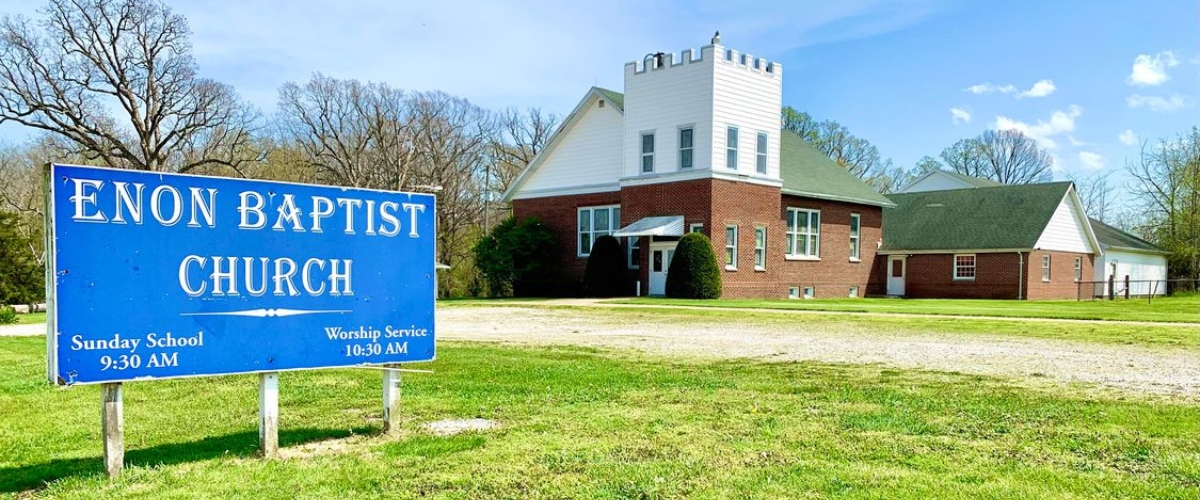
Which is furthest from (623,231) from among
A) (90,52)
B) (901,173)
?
(901,173)

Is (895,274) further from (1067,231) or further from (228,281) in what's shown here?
(228,281)

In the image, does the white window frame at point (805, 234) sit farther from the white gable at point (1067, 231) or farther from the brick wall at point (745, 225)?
the white gable at point (1067, 231)

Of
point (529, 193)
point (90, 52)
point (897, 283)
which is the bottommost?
point (897, 283)

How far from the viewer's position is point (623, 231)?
30.6m

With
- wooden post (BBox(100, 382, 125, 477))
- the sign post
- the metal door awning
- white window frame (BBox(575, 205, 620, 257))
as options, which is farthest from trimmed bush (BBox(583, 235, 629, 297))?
wooden post (BBox(100, 382, 125, 477))

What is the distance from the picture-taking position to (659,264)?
103ft

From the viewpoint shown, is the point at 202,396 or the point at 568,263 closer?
the point at 202,396

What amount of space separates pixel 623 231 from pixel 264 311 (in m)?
25.0

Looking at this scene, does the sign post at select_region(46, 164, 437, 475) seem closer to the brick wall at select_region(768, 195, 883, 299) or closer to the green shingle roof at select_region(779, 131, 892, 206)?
the brick wall at select_region(768, 195, 883, 299)

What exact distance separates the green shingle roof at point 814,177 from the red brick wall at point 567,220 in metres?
7.21

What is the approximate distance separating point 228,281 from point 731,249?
85.3 feet

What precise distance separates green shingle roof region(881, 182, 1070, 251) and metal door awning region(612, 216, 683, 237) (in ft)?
43.5

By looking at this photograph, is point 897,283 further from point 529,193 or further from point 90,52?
point 90,52

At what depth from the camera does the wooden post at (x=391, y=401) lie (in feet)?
21.0
